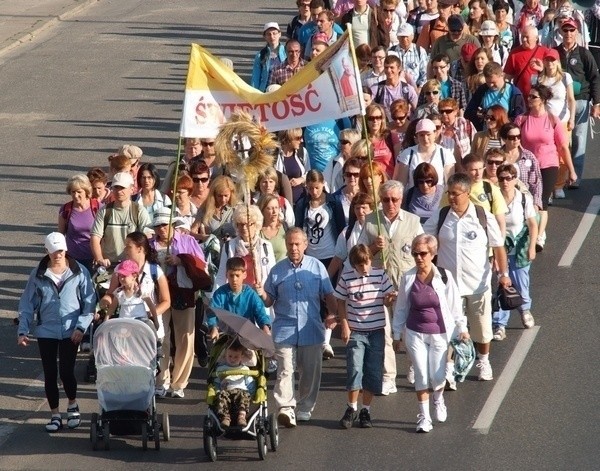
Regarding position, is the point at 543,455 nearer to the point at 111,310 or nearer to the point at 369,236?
the point at 369,236

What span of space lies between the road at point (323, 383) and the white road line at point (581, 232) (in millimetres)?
78

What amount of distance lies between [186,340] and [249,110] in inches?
88.5

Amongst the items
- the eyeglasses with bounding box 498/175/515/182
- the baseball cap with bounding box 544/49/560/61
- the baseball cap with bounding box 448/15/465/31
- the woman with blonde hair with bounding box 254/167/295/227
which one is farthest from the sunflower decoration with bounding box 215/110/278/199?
the baseball cap with bounding box 448/15/465/31

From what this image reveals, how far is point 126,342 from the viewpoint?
1383 cm

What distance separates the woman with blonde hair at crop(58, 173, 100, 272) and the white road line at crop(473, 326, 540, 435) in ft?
13.8

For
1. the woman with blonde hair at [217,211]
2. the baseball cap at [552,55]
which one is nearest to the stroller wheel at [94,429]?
the woman with blonde hair at [217,211]

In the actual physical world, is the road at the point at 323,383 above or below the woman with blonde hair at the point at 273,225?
below

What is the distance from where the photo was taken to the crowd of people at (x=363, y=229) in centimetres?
1409

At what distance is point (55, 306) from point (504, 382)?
405cm

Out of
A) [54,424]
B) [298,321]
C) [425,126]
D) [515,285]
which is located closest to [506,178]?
[515,285]

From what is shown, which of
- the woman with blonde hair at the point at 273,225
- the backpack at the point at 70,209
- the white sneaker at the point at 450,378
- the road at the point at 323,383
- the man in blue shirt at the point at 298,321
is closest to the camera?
the road at the point at 323,383

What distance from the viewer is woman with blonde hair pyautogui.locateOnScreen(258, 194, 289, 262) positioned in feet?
50.9

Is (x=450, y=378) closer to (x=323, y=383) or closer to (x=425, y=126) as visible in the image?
(x=323, y=383)

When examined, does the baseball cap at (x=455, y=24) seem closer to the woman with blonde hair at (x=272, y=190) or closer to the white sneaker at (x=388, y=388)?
the woman with blonde hair at (x=272, y=190)
